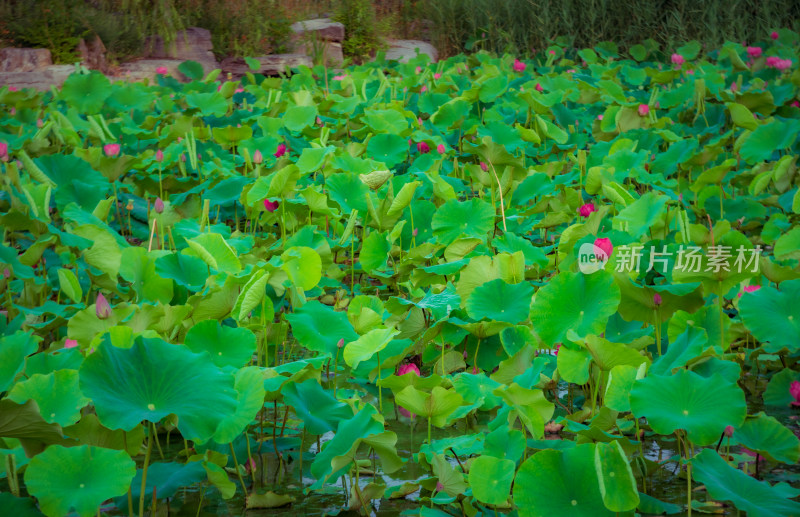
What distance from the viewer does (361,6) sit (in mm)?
6562

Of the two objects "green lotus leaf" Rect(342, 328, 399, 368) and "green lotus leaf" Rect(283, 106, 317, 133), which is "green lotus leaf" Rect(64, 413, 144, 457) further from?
"green lotus leaf" Rect(283, 106, 317, 133)

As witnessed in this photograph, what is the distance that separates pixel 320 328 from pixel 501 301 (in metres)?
0.34

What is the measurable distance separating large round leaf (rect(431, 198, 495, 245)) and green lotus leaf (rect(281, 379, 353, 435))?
2.62 ft

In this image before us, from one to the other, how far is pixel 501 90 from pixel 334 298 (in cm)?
162

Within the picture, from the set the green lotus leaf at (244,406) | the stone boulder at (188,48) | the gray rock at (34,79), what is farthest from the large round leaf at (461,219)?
the stone boulder at (188,48)

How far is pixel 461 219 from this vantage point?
1.91 m

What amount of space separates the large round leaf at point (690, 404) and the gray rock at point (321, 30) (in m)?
5.46

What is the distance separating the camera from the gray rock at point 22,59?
4.76m

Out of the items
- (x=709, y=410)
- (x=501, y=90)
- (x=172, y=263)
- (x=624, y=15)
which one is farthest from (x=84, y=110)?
(x=624, y=15)

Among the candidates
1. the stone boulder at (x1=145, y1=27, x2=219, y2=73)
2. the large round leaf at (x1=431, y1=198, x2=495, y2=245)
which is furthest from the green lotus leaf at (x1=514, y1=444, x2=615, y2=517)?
the stone boulder at (x1=145, y1=27, x2=219, y2=73)

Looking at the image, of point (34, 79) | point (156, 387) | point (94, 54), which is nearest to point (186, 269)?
point (156, 387)

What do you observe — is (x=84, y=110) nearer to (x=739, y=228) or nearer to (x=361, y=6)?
(x=739, y=228)

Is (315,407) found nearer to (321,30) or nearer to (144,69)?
(144,69)

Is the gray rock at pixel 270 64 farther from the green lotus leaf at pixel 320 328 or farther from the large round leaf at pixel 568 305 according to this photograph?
the large round leaf at pixel 568 305
